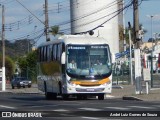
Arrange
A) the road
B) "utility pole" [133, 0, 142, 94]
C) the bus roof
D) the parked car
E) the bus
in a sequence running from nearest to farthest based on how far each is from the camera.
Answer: the road < the bus < the bus roof < "utility pole" [133, 0, 142, 94] < the parked car

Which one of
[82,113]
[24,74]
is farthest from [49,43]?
[24,74]

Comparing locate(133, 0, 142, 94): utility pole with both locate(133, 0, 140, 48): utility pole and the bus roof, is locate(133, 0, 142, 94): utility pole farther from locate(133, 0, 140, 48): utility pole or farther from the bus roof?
the bus roof

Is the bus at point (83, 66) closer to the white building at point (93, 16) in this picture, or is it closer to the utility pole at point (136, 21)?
the utility pole at point (136, 21)

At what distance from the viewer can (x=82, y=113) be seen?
42.0 feet

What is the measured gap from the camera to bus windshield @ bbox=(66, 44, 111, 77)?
34.3m

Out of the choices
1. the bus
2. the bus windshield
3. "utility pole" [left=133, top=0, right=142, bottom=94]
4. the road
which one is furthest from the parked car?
the road

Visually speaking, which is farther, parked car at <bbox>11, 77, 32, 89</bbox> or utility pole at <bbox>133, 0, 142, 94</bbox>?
parked car at <bbox>11, 77, 32, 89</bbox>

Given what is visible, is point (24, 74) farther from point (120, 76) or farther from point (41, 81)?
point (41, 81)

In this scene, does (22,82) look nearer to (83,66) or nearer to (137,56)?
(137,56)

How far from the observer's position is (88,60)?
34438 millimetres

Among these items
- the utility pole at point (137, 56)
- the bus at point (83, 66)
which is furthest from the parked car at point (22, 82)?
the bus at point (83, 66)

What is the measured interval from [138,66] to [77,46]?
17.6 ft

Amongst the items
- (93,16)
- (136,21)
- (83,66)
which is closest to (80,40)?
(83,66)

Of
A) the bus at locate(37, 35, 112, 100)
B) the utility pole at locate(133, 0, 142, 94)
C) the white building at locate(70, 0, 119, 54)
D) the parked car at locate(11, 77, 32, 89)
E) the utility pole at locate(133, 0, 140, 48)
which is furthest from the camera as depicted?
the parked car at locate(11, 77, 32, 89)
